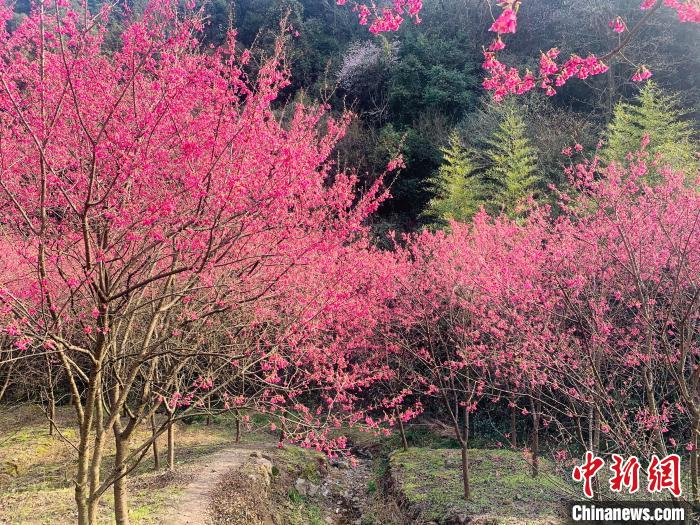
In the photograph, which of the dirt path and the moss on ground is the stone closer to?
the dirt path

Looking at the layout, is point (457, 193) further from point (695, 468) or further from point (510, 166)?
point (695, 468)

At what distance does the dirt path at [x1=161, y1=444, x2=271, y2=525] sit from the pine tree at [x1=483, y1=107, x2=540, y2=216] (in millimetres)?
11718

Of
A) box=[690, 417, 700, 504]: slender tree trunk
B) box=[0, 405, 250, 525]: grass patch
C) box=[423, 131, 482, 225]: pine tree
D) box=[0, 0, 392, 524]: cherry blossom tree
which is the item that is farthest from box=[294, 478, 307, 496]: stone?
box=[423, 131, 482, 225]: pine tree

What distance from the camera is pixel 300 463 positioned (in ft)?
31.5

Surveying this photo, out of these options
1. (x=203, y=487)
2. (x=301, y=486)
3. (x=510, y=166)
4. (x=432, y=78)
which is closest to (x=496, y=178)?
(x=510, y=166)

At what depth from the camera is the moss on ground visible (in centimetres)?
703

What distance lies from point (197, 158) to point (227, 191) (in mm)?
617

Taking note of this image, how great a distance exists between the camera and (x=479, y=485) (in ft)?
26.2

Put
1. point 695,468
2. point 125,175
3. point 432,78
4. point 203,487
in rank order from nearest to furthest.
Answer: point 695,468 → point 125,175 → point 203,487 → point 432,78

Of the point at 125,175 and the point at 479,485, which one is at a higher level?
the point at 125,175

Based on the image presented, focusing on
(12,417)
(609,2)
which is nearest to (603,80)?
(609,2)

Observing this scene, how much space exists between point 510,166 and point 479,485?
12.9 metres

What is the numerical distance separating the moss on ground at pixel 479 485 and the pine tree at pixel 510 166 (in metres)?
9.25

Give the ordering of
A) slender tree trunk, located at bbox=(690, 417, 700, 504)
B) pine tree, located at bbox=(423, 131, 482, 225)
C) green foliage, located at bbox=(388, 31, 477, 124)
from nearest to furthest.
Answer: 1. slender tree trunk, located at bbox=(690, 417, 700, 504)
2. pine tree, located at bbox=(423, 131, 482, 225)
3. green foliage, located at bbox=(388, 31, 477, 124)
